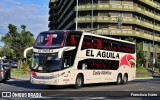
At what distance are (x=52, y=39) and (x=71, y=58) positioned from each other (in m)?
1.65

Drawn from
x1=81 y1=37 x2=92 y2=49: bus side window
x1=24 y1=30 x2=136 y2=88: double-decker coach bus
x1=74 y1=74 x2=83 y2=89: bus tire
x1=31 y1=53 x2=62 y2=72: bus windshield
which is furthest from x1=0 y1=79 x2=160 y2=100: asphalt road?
x1=81 y1=37 x2=92 y2=49: bus side window

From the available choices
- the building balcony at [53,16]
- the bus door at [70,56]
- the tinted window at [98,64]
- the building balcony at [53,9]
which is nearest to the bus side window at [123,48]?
the tinted window at [98,64]

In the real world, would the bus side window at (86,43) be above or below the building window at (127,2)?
below

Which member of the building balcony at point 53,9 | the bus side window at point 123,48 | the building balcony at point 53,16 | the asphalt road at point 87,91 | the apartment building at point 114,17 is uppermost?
the building balcony at point 53,9

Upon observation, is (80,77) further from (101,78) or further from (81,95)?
(81,95)

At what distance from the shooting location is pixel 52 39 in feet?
73.3

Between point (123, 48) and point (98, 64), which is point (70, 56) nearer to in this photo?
point (98, 64)

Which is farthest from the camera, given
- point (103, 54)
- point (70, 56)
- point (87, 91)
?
point (103, 54)

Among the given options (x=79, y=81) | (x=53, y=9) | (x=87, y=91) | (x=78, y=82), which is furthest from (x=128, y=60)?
(x=53, y=9)

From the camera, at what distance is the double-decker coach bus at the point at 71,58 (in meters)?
21.7

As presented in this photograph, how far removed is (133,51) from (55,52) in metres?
11.7

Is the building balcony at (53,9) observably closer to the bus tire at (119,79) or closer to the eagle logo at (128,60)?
the eagle logo at (128,60)

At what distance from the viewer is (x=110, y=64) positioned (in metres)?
27.3

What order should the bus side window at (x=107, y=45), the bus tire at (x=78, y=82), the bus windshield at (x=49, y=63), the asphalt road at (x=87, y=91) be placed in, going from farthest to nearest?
the bus side window at (x=107, y=45) → the bus tire at (x=78, y=82) → the bus windshield at (x=49, y=63) → the asphalt road at (x=87, y=91)
